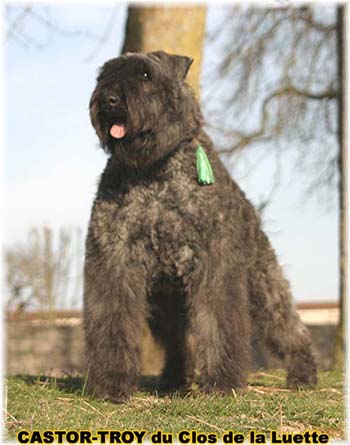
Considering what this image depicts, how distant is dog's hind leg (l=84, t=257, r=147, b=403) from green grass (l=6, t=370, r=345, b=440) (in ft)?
0.41

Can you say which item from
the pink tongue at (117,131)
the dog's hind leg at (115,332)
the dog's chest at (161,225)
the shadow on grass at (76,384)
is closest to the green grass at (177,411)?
the shadow on grass at (76,384)

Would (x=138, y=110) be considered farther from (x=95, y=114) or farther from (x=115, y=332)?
(x=115, y=332)

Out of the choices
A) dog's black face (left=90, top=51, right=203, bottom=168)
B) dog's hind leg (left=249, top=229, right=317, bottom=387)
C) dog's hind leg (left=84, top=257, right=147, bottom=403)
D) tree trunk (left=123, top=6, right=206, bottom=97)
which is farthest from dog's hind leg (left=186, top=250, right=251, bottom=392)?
tree trunk (left=123, top=6, right=206, bottom=97)

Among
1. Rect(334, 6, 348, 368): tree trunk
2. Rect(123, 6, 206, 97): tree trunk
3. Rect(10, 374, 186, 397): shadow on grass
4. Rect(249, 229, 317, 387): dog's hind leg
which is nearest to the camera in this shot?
Rect(10, 374, 186, 397): shadow on grass

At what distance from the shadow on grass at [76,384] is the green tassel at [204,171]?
1444 mm

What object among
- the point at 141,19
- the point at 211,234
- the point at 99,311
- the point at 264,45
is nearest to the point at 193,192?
the point at 211,234

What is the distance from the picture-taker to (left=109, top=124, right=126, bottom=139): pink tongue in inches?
172

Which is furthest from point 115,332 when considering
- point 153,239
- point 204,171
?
point 204,171

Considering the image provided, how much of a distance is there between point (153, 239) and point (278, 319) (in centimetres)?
133

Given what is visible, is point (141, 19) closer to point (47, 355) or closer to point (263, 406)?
point (263, 406)

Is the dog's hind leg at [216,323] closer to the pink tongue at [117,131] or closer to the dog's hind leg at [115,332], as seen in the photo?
the dog's hind leg at [115,332]

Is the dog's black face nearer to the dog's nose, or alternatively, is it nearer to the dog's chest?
the dog's nose

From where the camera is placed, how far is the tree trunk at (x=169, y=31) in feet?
22.2

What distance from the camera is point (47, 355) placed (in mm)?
12789
